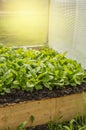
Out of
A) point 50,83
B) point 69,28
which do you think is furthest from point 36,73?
point 69,28

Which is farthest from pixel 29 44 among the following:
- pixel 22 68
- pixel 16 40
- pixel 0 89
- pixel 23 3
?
pixel 0 89

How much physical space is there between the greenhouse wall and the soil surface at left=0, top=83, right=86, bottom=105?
73 centimetres

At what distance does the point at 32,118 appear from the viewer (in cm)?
271

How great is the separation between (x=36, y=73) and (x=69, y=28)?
45.9 inches

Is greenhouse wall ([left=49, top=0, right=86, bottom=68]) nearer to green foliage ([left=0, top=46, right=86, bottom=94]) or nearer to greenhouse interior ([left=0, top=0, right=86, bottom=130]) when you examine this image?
greenhouse interior ([left=0, top=0, right=86, bottom=130])

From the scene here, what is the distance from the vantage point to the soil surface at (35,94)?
8.76ft

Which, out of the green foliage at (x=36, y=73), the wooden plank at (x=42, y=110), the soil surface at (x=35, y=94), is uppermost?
the green foliage at (x=36, y=73)

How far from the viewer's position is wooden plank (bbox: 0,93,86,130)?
2617 mm

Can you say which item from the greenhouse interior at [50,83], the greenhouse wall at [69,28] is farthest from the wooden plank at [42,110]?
the greenhouse wall at [69,28]

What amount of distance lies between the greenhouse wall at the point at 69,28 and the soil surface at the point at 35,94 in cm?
73

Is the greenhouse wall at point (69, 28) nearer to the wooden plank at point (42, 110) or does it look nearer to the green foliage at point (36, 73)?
the green foliage at point (36, 73)

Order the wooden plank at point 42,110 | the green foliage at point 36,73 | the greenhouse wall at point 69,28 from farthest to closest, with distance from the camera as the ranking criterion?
the greenhouse wall at point 69,28
the green foliage at point 36,73
the wooden plank at point 42,110

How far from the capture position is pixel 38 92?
9.25 ft

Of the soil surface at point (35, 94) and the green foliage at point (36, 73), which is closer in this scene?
the soil surface at point (35, 94)
